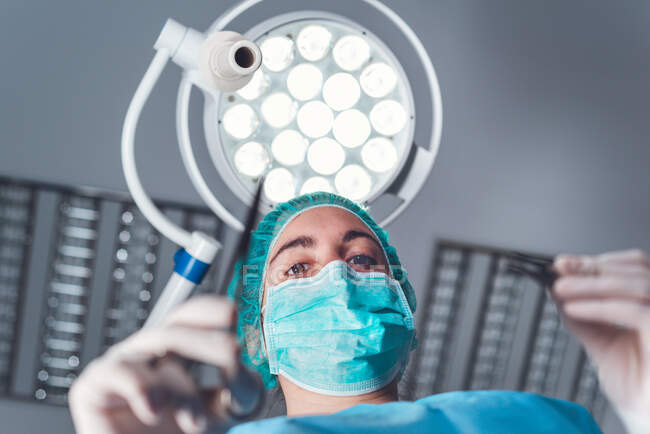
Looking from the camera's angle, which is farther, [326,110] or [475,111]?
[475,111]

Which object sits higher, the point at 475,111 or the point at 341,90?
the point at 475,111

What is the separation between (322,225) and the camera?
134cm

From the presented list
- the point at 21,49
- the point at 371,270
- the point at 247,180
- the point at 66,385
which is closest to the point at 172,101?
the point at 21,49

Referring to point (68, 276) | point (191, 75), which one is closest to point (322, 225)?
point (191, 75)

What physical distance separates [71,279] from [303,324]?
1224mm

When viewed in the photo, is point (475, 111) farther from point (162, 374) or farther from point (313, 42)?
point (162, 374)

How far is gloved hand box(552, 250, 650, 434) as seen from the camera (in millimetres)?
825

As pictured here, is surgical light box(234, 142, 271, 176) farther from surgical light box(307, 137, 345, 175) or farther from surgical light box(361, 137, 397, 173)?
surgical light box(361, 137, 397, 173)

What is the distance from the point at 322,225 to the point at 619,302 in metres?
0.75

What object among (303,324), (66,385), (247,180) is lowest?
(66,385)

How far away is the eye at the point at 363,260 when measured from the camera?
1.31 metres

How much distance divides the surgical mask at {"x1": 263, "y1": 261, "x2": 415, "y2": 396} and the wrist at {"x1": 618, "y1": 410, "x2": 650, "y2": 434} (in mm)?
498

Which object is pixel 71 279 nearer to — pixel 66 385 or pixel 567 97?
pixel 66 385

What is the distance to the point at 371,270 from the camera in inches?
51.3
